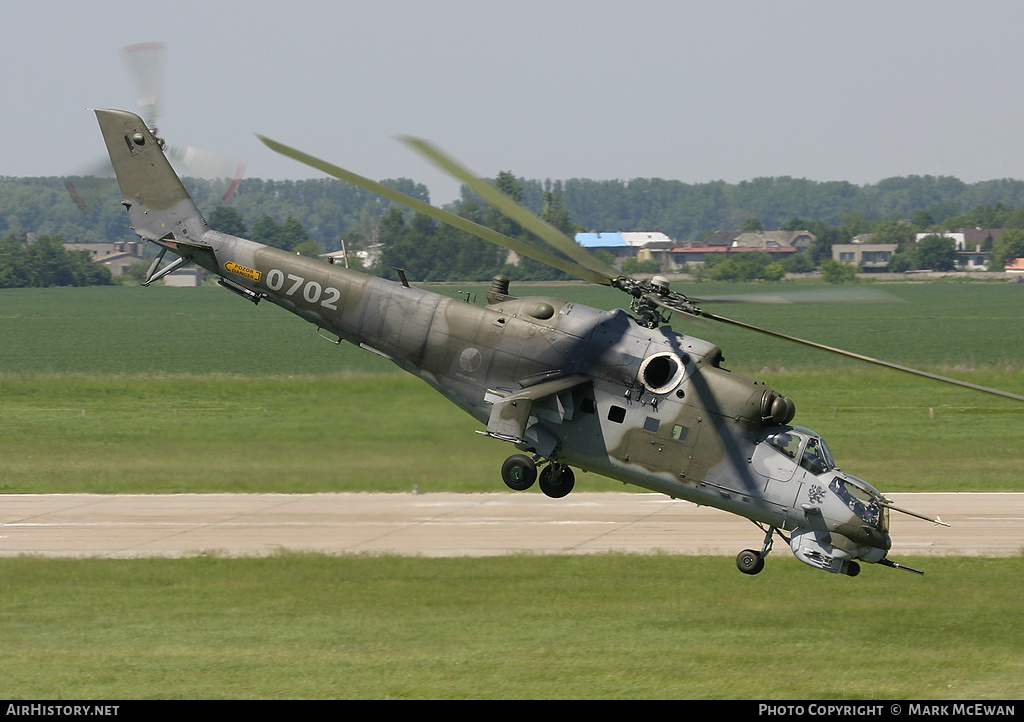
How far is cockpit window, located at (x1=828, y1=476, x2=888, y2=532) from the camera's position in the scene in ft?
77.1

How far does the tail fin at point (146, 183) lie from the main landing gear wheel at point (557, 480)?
33.7 ft

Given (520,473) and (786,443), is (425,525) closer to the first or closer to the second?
(520,473)

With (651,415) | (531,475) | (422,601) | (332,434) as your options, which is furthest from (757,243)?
(531,475)

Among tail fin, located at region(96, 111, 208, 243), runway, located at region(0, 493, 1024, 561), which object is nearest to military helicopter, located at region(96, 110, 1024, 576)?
tail fin, located at region(96, 111, 208, 243)

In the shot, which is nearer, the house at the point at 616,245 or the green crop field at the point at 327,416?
the green crop field at the point at 327,416

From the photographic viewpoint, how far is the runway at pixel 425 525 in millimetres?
35688

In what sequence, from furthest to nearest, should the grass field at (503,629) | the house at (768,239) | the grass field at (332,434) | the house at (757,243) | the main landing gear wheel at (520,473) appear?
the house at (768,239) < the house at (757,243) < the grass field at (332,434) < the grass field at (503,629) < the main landing gear wheel at (520,473)

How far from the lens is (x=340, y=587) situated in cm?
3148

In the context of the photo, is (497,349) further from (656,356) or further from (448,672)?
(448,672)

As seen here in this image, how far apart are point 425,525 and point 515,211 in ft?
66.6

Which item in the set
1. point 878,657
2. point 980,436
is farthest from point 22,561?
point 980,436

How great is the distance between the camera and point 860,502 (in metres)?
23.6

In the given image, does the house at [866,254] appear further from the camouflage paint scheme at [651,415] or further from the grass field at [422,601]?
the camouflage paint scheme at [651,415]

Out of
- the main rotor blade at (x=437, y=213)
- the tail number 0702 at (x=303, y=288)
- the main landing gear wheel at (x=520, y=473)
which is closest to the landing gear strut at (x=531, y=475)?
the main landing gear wheel at (x=520, y=473)
